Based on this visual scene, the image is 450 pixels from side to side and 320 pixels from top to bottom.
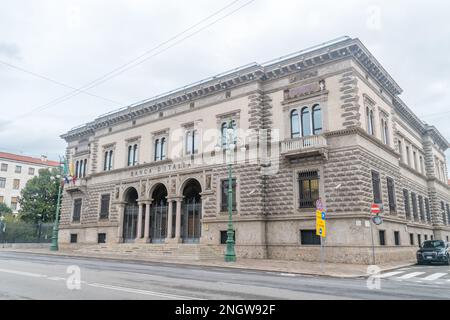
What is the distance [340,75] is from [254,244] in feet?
44.3

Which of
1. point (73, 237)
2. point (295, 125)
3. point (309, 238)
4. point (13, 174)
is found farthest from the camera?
point (13, 174)

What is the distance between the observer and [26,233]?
5216 cm

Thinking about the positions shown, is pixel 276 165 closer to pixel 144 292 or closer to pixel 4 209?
pixel 144 292

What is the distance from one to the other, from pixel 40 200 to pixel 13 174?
114ft

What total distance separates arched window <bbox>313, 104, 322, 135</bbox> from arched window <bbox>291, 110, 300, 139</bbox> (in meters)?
1.24

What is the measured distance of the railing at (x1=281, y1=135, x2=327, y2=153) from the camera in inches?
999

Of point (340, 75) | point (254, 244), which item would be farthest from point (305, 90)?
point (254, 244)

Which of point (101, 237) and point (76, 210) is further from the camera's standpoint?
point (76, 210)

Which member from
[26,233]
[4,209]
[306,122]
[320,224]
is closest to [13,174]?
[4,209]

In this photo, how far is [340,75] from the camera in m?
25.9

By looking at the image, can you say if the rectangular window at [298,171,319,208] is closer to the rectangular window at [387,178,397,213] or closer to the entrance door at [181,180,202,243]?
the rectangular window at [387,178,397,213]

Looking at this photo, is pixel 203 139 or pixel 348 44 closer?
pixel 348 44

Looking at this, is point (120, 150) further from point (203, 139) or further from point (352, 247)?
point (352, 247)

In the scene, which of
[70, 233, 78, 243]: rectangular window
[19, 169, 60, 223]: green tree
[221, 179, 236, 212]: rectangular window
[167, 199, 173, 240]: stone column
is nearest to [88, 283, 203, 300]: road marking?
Result: [221, 179, 236, 212]: rectangular window
